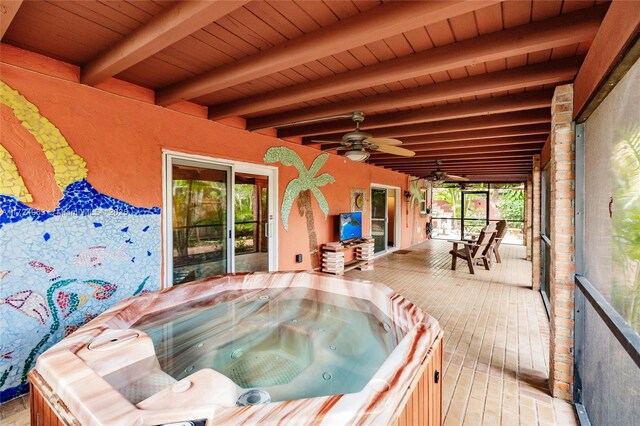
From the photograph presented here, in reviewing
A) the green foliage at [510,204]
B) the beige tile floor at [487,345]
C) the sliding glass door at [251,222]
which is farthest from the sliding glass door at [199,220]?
the green foliage at [510,204]

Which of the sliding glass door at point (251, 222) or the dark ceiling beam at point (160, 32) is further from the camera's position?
the sliding glass door at point (251, 222)

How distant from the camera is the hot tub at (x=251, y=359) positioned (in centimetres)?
106

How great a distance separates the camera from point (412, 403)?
4.05ft

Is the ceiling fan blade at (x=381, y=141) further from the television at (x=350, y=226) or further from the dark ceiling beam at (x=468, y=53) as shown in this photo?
the television at (x=350, y=226)

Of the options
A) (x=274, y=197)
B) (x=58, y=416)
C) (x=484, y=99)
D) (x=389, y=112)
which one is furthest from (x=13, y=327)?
(x=484, y=99)

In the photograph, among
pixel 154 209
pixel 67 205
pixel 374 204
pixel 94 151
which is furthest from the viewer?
pixel 374 204

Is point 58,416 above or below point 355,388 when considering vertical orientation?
above

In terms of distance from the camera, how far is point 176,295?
244 centimetres

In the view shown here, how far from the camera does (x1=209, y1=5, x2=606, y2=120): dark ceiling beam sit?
64.6 inches

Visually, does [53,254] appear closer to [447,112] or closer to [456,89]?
[456,89]

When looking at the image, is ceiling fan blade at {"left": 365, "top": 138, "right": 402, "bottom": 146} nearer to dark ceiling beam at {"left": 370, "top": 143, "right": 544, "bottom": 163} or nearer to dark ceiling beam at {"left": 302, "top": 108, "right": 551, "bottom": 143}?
dark ceiling beam at {"left": 302, "top": 108, "right": 551, "bottom": 143}

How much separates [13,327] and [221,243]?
1.96 metres

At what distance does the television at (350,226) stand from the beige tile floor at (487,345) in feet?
2.51

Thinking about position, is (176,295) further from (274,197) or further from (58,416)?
(274,197)
